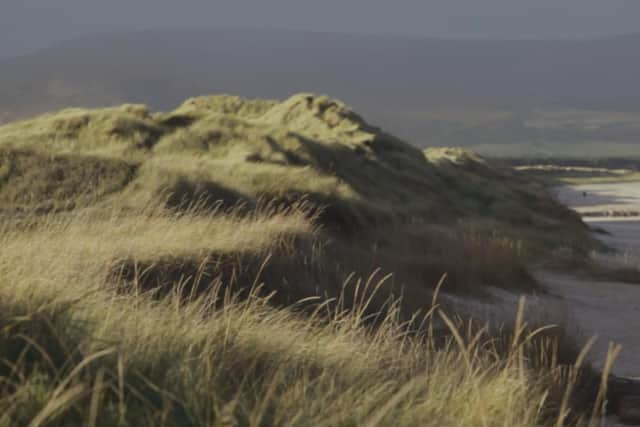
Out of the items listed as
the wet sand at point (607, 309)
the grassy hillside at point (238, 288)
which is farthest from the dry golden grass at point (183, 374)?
the wet sand at point (607, 309)

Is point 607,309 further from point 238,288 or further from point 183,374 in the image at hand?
point 183,374

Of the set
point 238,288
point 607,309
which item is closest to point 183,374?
point 238,288

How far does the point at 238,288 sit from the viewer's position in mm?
8070

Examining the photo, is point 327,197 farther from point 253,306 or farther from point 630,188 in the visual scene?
point 630,188

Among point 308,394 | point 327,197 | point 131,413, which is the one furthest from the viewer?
point 327,197

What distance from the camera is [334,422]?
10.3ft

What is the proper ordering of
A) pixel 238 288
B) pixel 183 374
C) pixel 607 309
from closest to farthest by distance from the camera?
pixel 183 374 → pixel 238 288 → pixel 607 309

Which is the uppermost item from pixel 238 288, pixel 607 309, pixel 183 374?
pixel 183 374

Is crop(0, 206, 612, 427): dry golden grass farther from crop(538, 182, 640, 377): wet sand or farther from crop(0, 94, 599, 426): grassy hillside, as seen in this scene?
crop(538, 182, 640, 377): wet sand

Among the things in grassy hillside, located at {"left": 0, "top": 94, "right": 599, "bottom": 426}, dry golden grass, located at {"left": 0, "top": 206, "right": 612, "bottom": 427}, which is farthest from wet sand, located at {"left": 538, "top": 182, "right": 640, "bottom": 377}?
dry golden grass, located at {"left": 0, "top": 206, "right": 612, "bottom": 427}

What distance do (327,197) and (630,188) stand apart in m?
59.1

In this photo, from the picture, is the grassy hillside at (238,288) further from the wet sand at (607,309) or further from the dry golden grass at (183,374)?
the wet sand at (607,309)

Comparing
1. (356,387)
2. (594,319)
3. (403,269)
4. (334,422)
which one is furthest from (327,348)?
(594,319)

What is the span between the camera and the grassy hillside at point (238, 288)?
3.33 metres
